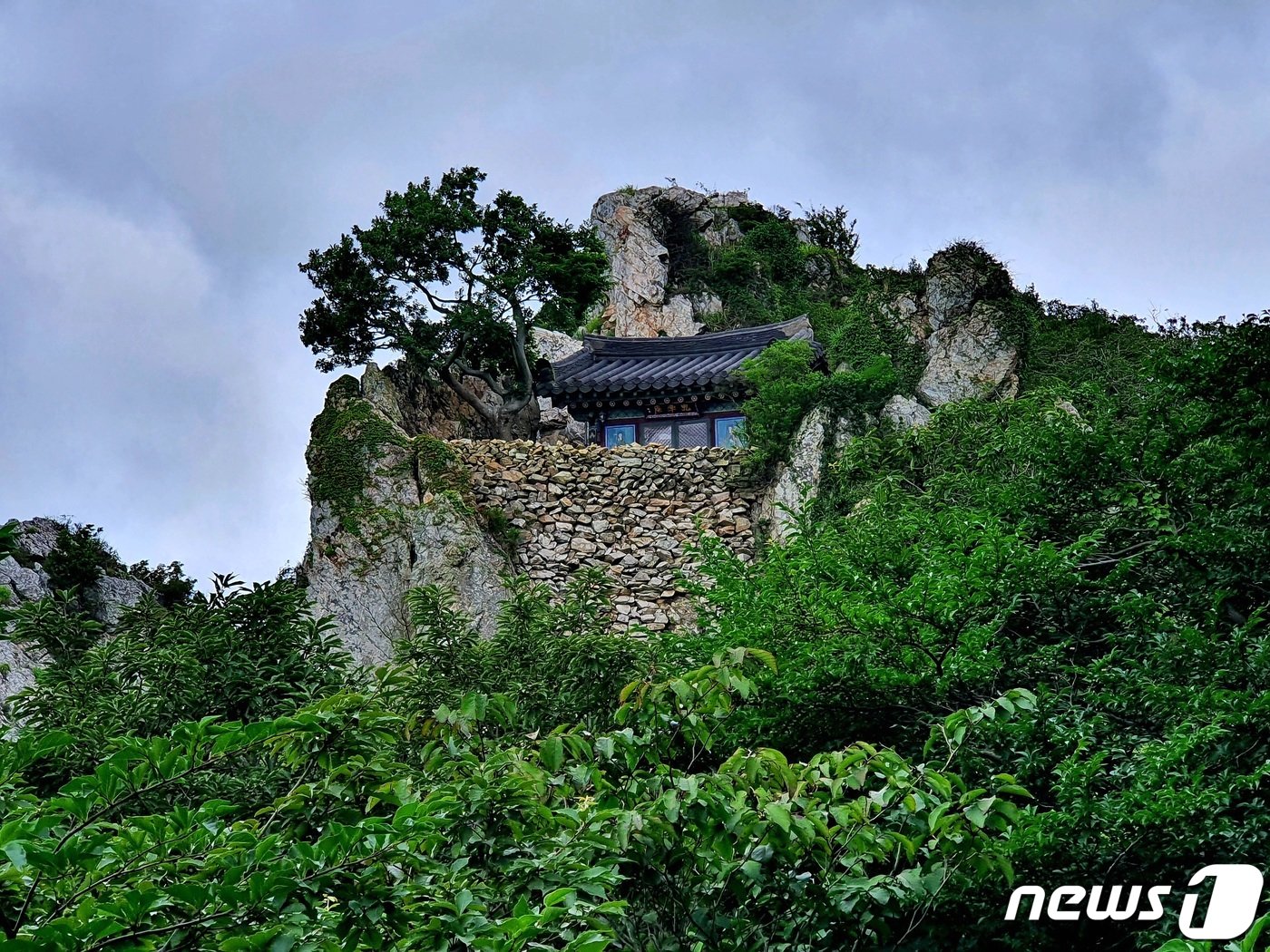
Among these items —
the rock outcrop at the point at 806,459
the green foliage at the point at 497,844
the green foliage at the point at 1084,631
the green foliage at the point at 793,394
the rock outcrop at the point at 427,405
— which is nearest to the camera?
the green foliage at the point at 497,844

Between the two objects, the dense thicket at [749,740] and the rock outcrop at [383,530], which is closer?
the dense thicket at [749,740]

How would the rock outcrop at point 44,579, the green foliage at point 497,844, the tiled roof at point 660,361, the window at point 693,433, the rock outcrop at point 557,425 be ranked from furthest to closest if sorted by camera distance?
the rock outcrop at point 557,425
the tiled roof at point 660,361
the window at point 693,433
the rock outcrop at point 44,579
the green foliage at point 497,844

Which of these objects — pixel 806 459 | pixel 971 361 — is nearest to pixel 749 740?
pixel 806 459

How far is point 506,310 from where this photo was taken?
2052 centimetres

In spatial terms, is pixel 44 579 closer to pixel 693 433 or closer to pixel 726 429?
pixel 693 433

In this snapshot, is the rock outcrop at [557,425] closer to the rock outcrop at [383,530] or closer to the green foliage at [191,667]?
the rock outcrop at [383,530]

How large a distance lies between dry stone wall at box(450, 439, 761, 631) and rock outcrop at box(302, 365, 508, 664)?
0.77 metres

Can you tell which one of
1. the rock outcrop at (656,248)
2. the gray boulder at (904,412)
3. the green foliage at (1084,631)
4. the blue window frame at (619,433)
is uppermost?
the rock outcrop at (656,248)

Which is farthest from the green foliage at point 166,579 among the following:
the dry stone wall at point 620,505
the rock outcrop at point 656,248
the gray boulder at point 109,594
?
the rock outcrop at point 656,248

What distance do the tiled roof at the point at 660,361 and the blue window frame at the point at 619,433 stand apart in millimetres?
641

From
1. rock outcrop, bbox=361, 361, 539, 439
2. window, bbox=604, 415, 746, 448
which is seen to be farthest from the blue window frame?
→ rock outcrop, bbox=361, 361, 539, 439

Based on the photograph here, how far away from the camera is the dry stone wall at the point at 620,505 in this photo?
18.0 meters

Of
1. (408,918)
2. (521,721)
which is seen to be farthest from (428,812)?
(521,721)

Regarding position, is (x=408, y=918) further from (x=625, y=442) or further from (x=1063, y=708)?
(x=625, y=442)
